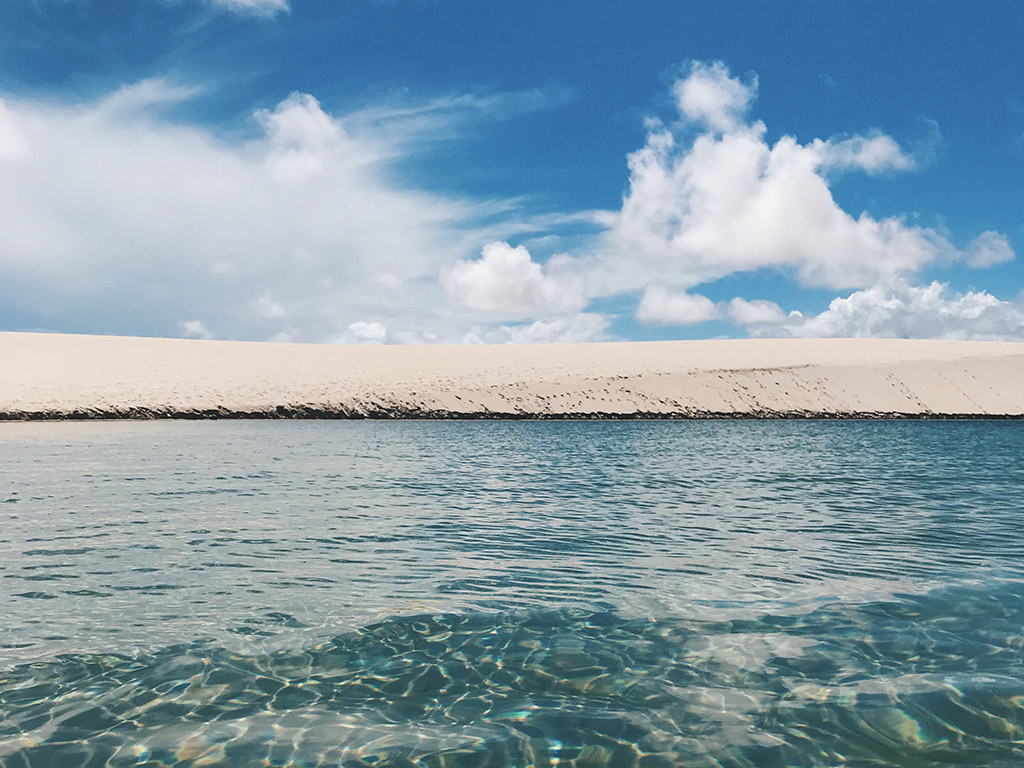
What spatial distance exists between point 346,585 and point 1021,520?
10042 millimetres

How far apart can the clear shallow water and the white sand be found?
1056 inches

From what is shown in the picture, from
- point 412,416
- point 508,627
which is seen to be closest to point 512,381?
point 412,416

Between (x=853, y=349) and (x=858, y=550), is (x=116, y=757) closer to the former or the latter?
(x=858, y=550)

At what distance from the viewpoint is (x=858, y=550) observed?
9.27 m

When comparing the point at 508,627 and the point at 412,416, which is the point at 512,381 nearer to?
the point at 412,416

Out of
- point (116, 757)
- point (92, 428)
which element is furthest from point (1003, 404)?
point (116, 757)

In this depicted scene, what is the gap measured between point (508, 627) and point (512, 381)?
39.0 meters

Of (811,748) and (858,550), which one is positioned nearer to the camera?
(811,748)

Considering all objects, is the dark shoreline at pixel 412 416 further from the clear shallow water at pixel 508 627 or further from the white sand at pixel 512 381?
the clear shallow water at pixel 508 627

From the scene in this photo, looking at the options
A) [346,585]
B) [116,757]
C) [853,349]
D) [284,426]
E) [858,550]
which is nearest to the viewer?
[116,757]

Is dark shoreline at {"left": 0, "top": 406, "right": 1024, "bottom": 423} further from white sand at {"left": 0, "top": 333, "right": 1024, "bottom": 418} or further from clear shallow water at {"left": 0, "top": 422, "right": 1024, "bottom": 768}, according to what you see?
clear shallow water at {"left": 0, "top": 422, "right": 1024, "bottom": 768}

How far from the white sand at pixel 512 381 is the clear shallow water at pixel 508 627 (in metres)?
26.8

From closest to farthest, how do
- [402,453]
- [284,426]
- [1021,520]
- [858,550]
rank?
[858,550]
[1021,520]
[402,453]
[284,426]

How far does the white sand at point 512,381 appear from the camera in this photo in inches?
1585
